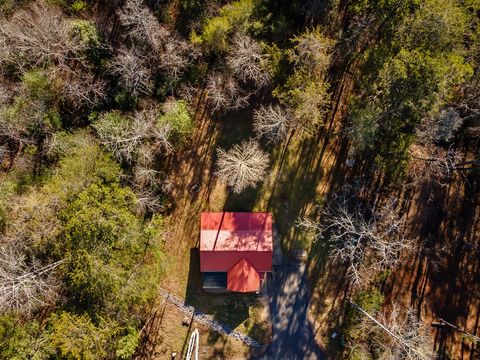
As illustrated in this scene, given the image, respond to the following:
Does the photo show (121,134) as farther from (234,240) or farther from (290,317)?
(290,317)

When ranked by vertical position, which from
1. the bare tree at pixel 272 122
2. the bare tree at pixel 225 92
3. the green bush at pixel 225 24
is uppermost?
the green bush at pixel 225 24

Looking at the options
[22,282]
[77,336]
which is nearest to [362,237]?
[77,336]

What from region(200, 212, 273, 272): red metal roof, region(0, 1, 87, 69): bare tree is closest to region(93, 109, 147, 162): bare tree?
region(0, 1, 87, 69): bare tree

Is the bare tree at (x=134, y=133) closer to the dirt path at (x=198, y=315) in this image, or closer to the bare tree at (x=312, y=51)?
the bare tree at (x=312, y=51)

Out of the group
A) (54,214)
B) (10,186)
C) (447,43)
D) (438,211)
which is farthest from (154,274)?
(447,43)

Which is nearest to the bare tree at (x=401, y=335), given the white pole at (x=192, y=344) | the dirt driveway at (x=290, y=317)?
the dirt driveway at (x=290, y=317)

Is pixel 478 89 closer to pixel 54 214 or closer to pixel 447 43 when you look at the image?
pixel 447 43
